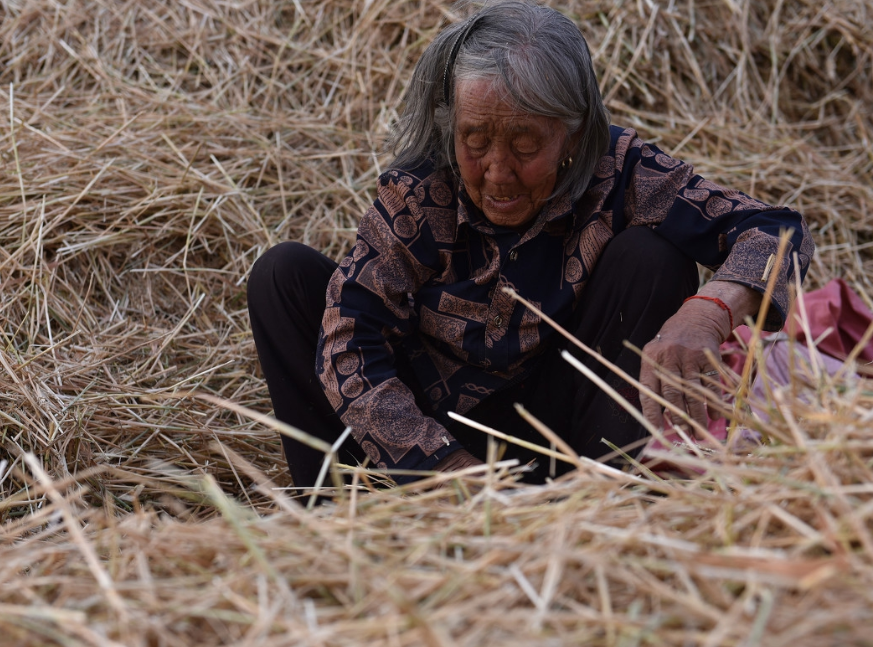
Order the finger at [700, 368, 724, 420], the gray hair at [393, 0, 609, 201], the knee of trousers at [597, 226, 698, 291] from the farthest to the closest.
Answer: the knee of trousers at [597, 226, 698, 291] < the gray hair at [393, 0, 609, 201] < the finger at [700, 368, 724, 420]

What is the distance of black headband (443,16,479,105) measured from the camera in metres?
1.51

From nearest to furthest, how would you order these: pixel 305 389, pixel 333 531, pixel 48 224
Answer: pixel 333 531 < pixel 305 389 < pixel 48 224

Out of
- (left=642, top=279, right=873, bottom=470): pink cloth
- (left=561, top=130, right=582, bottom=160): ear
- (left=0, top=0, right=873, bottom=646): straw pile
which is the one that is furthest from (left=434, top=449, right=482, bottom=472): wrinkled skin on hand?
(left=642, top=279, right=873, bottom=470): pink cloth

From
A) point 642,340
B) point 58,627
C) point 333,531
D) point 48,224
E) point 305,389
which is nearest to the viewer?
point 58,627

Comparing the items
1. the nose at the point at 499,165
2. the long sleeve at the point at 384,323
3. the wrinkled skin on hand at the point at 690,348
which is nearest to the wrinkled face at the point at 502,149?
the nose at the point at 499,165

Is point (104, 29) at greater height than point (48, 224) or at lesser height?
greater

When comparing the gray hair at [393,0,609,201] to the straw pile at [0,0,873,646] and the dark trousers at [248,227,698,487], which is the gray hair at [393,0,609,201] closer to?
the dark trousers at [248,227,698,487]

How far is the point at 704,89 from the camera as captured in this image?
3045mm

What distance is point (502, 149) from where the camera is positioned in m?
1.47

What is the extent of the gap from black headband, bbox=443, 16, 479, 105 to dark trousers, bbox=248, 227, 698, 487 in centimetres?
41

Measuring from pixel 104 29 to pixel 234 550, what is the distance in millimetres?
2712

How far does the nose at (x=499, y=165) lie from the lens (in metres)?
1.48

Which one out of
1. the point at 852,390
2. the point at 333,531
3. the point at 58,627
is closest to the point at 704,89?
the point at 852,390

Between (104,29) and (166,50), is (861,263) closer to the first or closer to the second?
(166,50)
